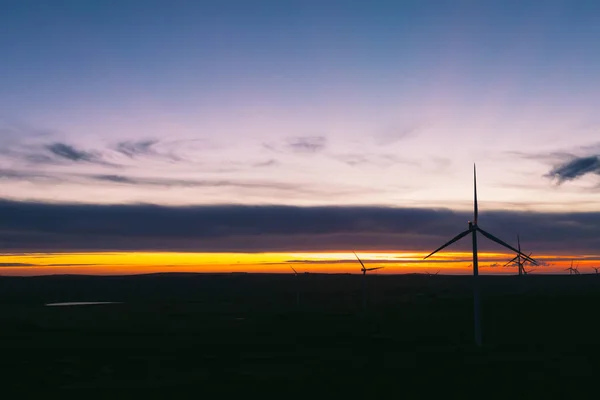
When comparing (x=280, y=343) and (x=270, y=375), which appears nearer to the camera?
(x=270, y=375)

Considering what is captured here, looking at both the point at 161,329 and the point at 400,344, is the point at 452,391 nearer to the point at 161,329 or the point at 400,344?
the point at 400,344

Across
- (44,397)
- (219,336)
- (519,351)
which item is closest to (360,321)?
(219,336)

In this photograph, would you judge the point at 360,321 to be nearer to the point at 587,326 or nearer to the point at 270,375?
the point at 587,326

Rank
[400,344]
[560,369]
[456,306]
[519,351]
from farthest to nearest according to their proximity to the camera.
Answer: [456,306] < [400,344] < [519,351] < [560,369]

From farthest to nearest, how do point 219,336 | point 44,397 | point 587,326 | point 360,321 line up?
point 360,321 < point 587,326 < point 219,336 < point 44,397

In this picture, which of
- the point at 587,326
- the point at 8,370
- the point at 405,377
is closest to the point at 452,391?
the point at 405,377

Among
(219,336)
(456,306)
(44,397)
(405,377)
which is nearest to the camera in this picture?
(44,397)

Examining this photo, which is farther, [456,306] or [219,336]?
[456,306]

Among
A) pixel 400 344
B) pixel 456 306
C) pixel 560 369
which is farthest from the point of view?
pixel 456 306
